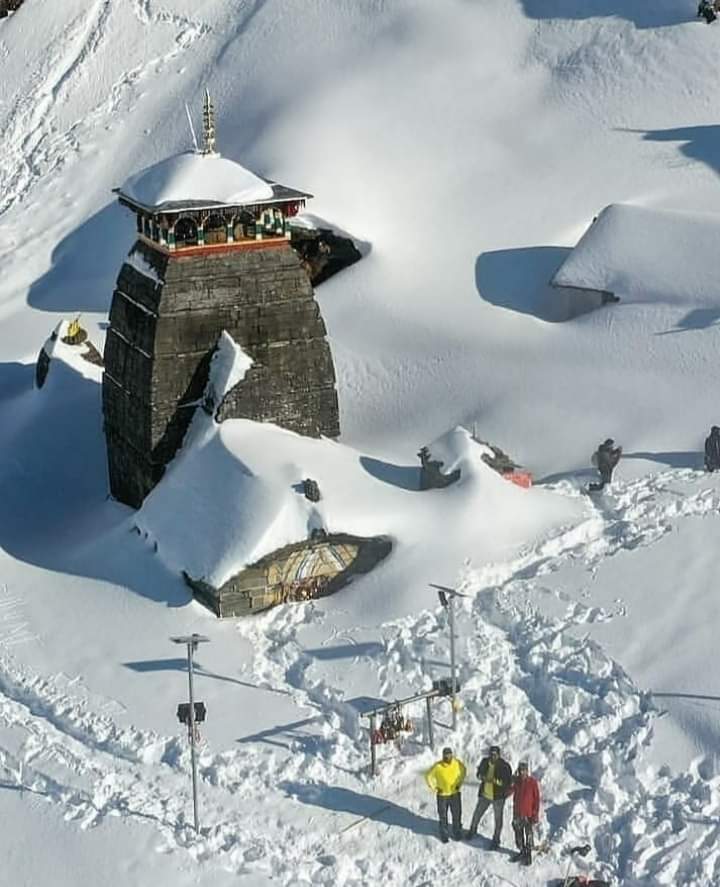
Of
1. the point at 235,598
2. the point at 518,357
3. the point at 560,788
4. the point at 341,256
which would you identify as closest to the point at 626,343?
the point at 518,357

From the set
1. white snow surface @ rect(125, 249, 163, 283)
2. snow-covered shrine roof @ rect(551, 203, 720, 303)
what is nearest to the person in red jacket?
white snow surface @ rect(125, 249, 163, 283)

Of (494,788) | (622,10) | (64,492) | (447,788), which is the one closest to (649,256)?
(64,492)

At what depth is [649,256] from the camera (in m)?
29.7

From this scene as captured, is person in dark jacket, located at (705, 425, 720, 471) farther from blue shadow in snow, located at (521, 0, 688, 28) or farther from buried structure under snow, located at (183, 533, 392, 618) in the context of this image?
blue shadow in snow, located at (521, 0, 688, 28)

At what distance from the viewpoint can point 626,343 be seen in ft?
92.3

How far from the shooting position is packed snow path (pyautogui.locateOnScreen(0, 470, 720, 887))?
17328 mm

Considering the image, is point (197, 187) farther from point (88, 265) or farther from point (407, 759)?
point (88, 265)

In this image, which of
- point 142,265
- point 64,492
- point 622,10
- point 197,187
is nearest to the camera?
point 197,187

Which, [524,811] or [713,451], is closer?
[524,811]

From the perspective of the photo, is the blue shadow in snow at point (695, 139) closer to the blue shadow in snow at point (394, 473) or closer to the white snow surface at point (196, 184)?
the blue shadow in snow at point (394, 473)

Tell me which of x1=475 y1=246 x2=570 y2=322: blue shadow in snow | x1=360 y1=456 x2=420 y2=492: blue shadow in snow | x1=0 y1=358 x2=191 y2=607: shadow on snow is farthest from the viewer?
x1=475 y1=246 x2=570 y2=322: blue shadow in snow

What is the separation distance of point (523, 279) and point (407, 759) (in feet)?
47.6

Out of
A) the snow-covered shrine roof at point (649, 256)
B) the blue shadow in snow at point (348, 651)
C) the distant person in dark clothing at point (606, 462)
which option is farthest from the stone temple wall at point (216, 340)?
the snow-covered shrine roof at point (649, 256)

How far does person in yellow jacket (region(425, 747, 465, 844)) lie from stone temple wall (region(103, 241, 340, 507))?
8.92 metres
